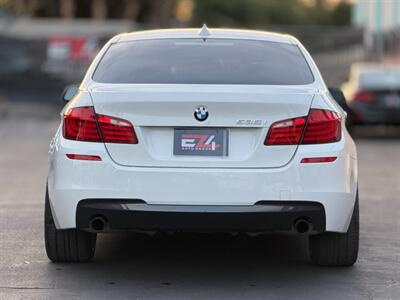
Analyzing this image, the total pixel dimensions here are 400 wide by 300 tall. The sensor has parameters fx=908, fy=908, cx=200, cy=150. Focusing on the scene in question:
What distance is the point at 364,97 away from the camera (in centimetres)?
1577

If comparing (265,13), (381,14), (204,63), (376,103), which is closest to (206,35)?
(204,63)

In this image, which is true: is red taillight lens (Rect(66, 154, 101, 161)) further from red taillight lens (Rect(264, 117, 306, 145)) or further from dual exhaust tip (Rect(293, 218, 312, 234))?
dual exhaust tip (Rect(293, 218, 312, 234))

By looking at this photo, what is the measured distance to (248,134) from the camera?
5.40m

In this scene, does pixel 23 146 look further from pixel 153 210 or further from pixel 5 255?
pixel 153 210

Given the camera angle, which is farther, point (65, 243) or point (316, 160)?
point (65, 243)

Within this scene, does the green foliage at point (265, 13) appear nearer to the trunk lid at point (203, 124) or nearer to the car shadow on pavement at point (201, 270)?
the car shadow on pavement at point (201, 270)

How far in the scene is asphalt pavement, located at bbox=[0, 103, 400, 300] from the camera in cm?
552

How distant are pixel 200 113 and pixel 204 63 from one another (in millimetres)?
832

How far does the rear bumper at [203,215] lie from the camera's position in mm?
5328

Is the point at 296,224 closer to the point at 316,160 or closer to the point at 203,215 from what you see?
the point at 316,160

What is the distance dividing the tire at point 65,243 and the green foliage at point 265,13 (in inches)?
1450

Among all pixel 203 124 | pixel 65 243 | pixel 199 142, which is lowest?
pixel 65 243

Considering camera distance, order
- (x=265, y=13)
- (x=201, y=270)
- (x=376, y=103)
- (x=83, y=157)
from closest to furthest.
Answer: (x=83, y=157), (x=201, y=270), (x=376, y=103), (x=265, y=13)

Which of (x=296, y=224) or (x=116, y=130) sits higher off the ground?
(x=116, y=130)
